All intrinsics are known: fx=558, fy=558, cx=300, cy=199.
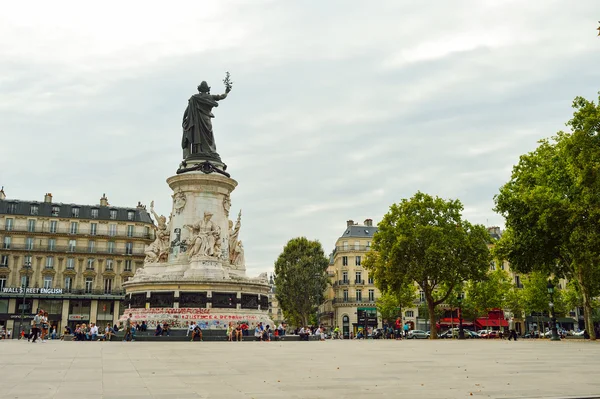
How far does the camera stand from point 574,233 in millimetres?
33719

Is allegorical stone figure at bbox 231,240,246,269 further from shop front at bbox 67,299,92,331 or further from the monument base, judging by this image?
shop front at bbox 67,299,92,331

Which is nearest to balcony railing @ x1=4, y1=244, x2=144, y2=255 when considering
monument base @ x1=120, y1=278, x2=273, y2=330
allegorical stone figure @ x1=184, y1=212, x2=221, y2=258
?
monument base @ x1=120, y1=278, x2=273, y2=330

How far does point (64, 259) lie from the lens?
74.1 m

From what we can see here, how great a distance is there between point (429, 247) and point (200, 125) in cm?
2203

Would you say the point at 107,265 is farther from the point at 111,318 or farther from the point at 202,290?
the point at 202,290

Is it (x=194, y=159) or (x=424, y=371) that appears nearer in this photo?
(x=424, y=371)

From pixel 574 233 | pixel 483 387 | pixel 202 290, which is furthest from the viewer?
pixel 202 290

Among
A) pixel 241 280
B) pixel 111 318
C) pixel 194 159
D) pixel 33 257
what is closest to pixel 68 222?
pixel 33 257

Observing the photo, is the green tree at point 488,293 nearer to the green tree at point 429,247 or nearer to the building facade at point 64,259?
the green tree at point 429,247

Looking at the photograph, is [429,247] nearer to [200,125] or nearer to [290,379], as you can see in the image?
[200,125]

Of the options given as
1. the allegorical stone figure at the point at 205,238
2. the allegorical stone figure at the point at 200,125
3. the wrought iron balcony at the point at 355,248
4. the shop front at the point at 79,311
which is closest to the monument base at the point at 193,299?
the allegorical stone figure at the point at 205,238

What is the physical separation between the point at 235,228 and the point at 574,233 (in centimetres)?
2362

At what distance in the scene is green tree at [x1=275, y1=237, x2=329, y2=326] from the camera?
7738cm

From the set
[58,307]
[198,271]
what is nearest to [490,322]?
[198,271]
